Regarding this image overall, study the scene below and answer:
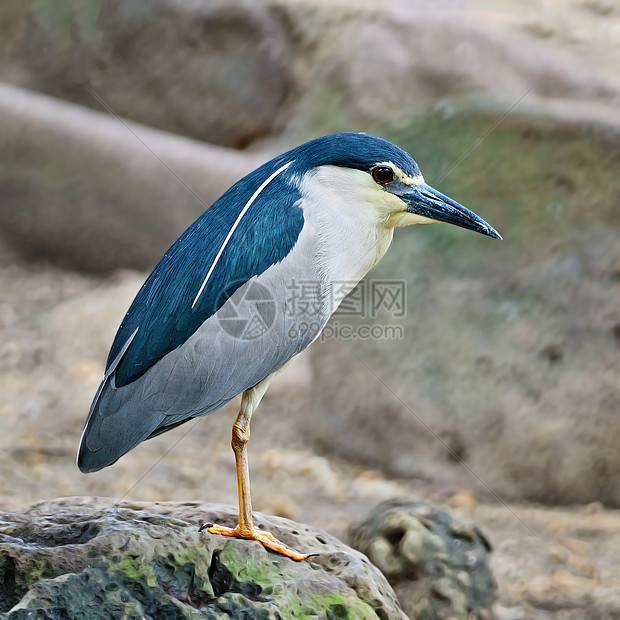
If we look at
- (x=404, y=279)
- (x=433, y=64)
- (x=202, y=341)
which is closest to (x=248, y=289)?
(x=202, y=341)

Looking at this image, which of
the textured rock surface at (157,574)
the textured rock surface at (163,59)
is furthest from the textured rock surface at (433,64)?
the textured rock surface at (157,574)

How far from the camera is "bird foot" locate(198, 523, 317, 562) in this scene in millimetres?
2592

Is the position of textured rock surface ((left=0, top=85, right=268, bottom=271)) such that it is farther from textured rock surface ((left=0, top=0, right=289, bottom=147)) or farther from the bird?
the bird

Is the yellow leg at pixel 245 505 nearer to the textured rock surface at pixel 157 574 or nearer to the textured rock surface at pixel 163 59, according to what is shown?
the textured rock surface at pixel 157 574

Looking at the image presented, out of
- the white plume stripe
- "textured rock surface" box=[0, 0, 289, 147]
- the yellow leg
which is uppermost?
"textured rock surface" box=[0, 0, 289, 147]

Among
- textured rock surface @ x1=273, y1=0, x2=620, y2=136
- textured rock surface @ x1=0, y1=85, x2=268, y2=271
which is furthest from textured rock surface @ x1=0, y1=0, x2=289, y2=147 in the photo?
textured rock surface @ x1=273, y1=0, x2=620, y2=136

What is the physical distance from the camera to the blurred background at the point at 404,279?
468cm

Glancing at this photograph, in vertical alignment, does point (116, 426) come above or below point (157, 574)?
above

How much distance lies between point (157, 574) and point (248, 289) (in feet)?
2.80

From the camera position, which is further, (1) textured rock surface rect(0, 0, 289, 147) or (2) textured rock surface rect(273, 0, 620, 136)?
(1) textured rock surface rect(0, 0, 289, 147)

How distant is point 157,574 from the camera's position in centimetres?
237

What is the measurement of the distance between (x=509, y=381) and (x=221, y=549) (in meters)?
2.63

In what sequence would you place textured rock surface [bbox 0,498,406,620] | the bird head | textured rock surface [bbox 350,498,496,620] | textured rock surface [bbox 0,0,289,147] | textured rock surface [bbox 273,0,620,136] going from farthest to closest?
textured rock surface [bbox 0,0,289,147] < textured rock surface [bbox 273,0,620,136] < textured rock surface [bbox 350,498,496,620] < the bird head < textured rock surface [bbox 0,498,406,620]

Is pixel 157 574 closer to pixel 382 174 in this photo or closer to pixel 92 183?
pixel 382 174
